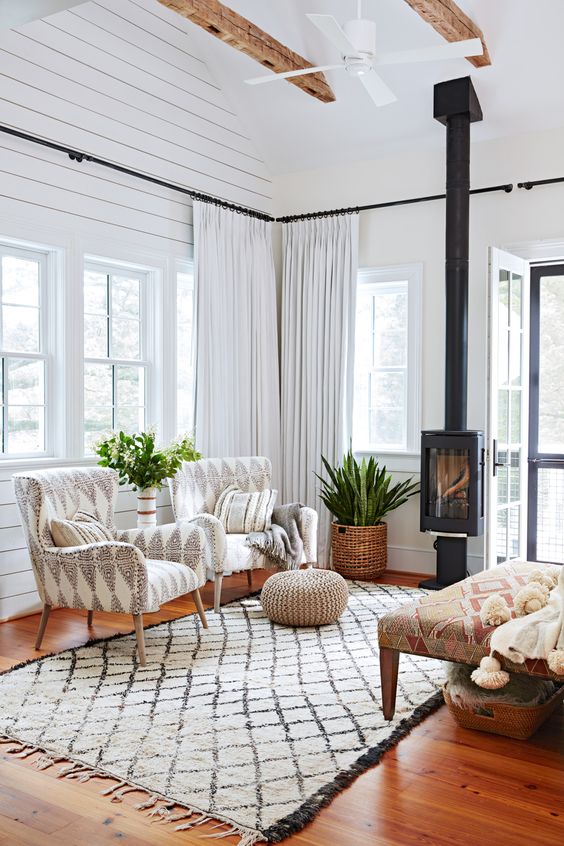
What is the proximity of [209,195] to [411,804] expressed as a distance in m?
4.49

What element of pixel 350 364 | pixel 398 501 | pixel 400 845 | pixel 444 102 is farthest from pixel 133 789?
pixel 444 102

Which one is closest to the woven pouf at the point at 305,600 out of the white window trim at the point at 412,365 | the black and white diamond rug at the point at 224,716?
the black and white diamond rug at the point at 224,716

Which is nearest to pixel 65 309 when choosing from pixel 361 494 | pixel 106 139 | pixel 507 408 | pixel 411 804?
pixel 106 139

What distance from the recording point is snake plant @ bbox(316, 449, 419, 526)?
5641 mm

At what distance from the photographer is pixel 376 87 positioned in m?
4.28

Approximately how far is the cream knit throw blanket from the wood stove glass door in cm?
244

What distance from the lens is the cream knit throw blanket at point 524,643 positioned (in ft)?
8.49

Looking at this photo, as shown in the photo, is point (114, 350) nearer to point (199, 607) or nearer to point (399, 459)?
point (199, 607)

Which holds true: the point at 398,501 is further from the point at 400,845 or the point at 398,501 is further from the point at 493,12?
the point at 400,845

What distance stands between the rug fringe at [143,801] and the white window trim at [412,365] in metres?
3.69

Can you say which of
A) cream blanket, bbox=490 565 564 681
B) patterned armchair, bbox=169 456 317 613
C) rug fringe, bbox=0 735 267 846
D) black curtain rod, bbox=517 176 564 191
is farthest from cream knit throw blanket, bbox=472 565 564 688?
black curtain rod, bbox=517 176 564 191

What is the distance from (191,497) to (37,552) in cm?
127

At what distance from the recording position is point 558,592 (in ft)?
9.33

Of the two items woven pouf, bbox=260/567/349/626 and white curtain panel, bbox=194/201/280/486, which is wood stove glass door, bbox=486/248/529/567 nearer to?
woven pouf, bbox=260/567/349/626
